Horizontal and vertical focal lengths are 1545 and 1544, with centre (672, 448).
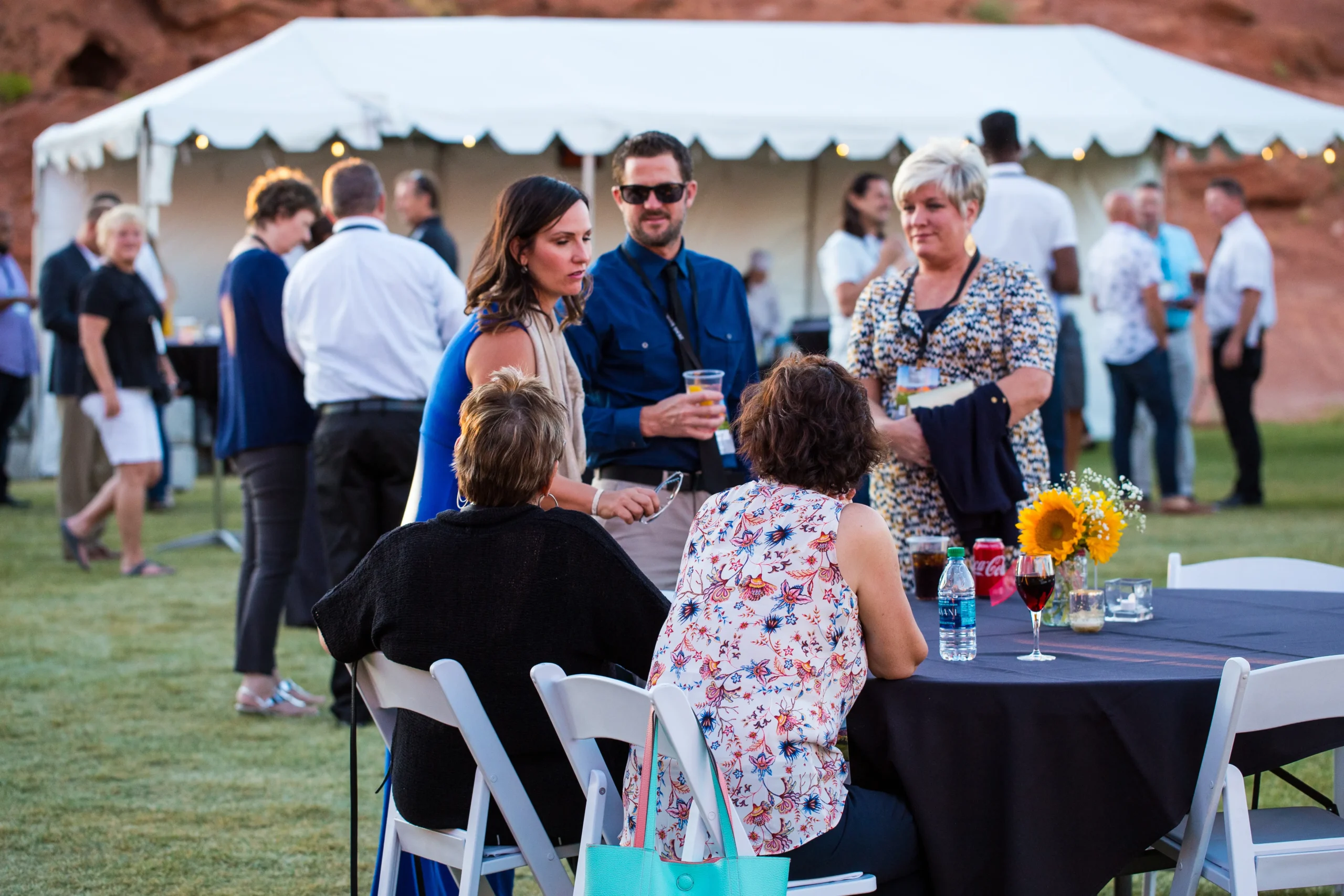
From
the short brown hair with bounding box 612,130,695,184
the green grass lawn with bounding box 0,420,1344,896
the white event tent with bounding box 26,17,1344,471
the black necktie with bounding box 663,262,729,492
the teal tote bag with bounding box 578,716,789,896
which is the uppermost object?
the white event tent with bounding box 26,17,1344,471

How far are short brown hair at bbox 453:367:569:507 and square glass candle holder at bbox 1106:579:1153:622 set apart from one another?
1.19 metres

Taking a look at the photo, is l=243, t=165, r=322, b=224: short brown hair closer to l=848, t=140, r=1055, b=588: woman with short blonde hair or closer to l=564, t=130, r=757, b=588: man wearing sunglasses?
l=564, t=130, r=757, b=588: man wearing sunglasses

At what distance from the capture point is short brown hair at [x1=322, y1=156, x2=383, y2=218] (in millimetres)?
5207

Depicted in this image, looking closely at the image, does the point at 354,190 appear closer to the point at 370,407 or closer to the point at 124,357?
the point at 370,407

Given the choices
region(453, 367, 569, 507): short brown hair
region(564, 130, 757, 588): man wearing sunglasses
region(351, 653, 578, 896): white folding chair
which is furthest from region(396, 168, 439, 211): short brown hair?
region(351, 653, 578, 896): white folding chair

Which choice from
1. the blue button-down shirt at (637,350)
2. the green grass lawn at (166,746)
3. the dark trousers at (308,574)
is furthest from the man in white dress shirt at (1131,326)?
the blue button-down shirt at (637,350)

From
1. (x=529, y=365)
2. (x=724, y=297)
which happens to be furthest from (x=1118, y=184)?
(x=529, y=365)

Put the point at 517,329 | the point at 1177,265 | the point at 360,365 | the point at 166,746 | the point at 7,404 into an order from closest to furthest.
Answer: the point at 517,329 → the point at 166,746 → the point at 360,365 → the point at 1177,265 → the point at 7,404

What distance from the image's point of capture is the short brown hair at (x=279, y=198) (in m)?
5.51

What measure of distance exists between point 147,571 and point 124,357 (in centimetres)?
123

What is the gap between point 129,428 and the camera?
7832 mm

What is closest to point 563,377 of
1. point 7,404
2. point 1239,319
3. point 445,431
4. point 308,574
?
point 445,431

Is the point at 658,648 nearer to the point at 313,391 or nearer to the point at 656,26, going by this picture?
the point at 313,391

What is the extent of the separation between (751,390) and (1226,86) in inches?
447
